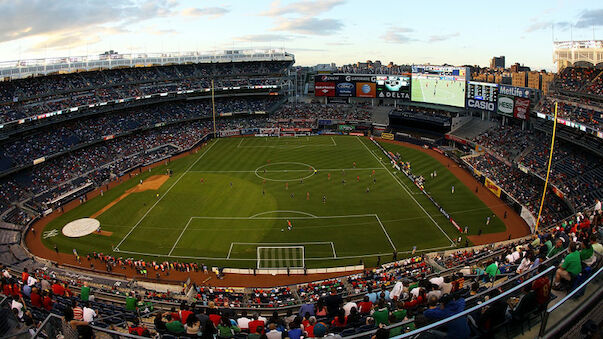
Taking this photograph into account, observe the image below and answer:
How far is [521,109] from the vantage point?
56.9m

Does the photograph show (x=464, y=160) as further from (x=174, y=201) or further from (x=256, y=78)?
(x=256, y=78)

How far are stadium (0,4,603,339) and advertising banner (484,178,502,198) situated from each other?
1073mm

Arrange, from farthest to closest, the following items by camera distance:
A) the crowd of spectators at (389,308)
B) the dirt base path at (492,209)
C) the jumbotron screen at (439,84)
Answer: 1. the jumbotron screen at (439,84)
2. the dirt base path at (492,209)
3. the crowd of spectators at (389,308)

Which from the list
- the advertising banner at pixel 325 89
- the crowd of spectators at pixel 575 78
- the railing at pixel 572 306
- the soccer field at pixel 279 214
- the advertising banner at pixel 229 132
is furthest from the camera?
the advertising banner at pixel 325 89

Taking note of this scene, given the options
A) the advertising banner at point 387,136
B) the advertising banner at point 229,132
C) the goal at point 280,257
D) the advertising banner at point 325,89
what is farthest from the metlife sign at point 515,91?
the advertising banner at point 229,132

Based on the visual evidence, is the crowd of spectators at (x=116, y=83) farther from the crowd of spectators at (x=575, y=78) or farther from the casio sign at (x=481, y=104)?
the crowd of spectators at (x=575, y=78)

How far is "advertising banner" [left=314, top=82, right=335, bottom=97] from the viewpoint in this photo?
89.1 meters

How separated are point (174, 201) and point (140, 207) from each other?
11.8ft

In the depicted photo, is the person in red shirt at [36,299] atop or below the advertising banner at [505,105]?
below

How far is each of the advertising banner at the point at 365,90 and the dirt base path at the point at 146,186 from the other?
46.6 metres

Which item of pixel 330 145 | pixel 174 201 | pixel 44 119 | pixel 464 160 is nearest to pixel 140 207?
pixel 174 201

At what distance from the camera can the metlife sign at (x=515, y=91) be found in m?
56.2

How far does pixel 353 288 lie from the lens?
24844 mm

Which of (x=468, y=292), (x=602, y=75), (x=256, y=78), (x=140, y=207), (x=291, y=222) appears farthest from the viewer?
(x=256, y=78)
